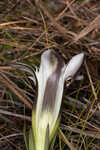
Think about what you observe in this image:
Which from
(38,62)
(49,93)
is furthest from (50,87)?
(38,62)

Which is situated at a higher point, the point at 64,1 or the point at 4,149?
the point at 64,1

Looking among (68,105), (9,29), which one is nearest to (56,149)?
(68,105)

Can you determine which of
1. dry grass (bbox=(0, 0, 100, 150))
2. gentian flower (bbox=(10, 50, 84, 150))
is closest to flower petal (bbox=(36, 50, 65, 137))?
gentian flower (bbox=(10, 50, 84, 150))

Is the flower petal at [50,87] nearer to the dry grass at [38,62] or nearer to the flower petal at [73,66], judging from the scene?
the flower petal at [73,66]

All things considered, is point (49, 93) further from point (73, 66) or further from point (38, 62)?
point (38, 62)

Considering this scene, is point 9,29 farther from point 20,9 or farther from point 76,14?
point 76,14

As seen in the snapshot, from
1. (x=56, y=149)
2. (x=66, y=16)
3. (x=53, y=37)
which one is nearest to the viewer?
(x=56, y=149)

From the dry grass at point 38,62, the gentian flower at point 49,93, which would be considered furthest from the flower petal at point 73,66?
the dry grass at point 38,62
